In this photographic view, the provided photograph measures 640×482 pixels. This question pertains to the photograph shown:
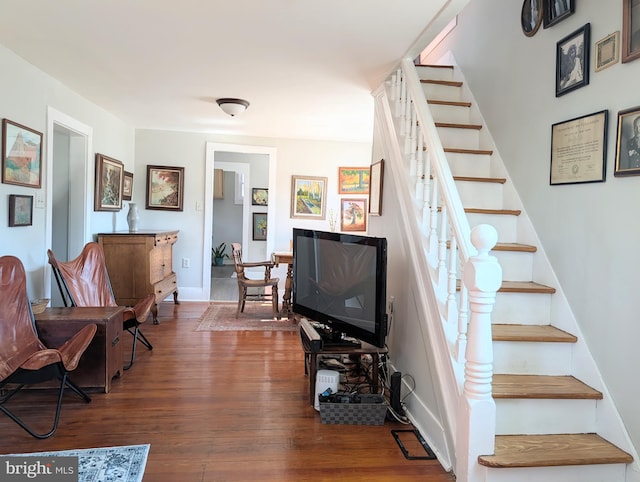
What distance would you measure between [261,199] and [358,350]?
19.6 feet

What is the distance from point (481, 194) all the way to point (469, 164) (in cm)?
30

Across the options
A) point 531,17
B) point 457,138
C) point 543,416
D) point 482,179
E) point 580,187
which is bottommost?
point 543,416

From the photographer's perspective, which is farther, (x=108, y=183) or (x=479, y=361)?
(x=108, y=183)

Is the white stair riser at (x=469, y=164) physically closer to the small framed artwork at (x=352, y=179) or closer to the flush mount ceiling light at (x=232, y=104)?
the flush mount ceiling light at (x=232, y=104)

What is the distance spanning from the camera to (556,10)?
232 cm

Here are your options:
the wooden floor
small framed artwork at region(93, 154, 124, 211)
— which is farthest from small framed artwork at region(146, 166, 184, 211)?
the wooden floor

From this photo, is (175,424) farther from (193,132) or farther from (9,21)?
(193,132)

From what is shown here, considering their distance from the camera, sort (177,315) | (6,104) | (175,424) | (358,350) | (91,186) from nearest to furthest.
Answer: (175,424) < (358,350) < (6,104) < (91,186) < (177,315)

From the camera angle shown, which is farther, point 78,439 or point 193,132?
point 193,132

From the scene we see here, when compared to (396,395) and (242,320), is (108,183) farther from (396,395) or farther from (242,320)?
(396,395)

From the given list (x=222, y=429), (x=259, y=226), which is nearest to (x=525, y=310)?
(x=222, y=429)

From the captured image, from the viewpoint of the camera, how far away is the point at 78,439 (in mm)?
2127

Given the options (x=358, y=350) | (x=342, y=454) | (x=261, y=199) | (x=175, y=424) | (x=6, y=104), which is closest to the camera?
(x=342, y=454)

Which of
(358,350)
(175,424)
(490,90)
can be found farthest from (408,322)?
(490,90)
